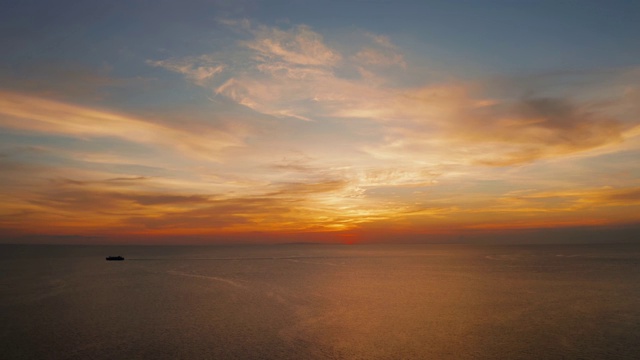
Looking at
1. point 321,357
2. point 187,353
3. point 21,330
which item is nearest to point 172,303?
point 21,330

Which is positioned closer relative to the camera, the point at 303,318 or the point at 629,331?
the point at 629,331

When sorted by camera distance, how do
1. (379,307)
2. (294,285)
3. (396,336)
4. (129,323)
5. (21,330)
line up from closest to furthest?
(396,336) → (21,330) → (129,323) → (379,307) → (294,285)

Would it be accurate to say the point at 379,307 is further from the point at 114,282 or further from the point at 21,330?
the point at 114,282

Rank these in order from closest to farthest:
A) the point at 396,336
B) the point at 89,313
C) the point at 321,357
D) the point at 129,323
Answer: the point at 321,357, the point at 396,336, the point at 129,323, the point at 89,313

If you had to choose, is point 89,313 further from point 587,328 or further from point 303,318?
point 587,328

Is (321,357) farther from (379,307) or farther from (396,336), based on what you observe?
(379,307)

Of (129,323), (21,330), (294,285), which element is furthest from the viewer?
(294,285)

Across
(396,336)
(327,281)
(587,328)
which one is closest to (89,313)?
(396,336)

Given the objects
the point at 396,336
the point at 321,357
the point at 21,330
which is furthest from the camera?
the point at 21,330

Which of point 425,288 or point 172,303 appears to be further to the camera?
point 425,288
